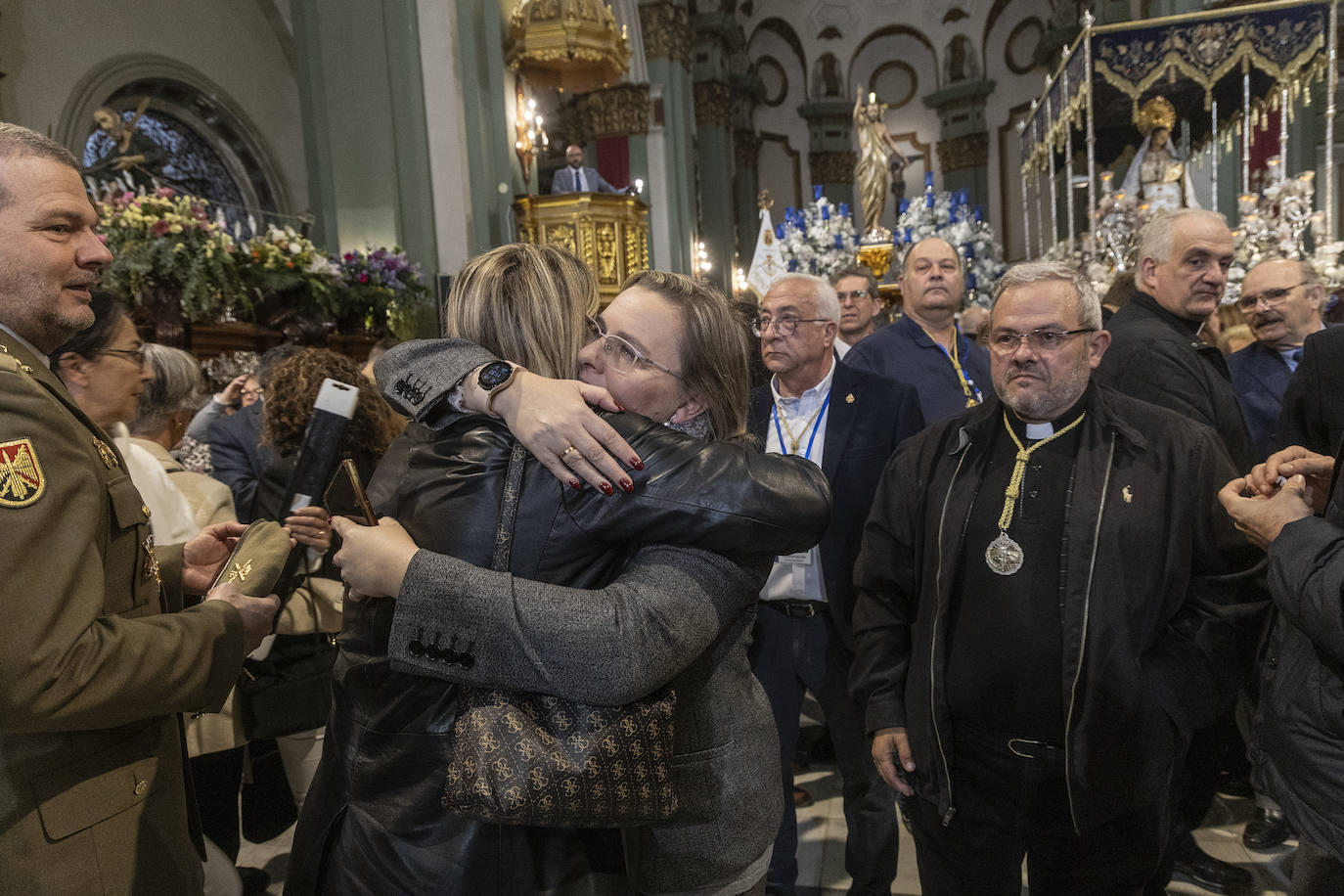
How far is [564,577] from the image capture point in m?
1.18

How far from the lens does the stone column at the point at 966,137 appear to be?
1989cm

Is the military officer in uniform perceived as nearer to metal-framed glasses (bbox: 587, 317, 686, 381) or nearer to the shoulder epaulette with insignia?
the shoulder epaulette with insignia

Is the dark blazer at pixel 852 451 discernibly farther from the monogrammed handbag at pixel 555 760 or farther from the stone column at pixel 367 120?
the stone column at pixel 367 120

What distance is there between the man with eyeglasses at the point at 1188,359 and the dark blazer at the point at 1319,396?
20 centimetres

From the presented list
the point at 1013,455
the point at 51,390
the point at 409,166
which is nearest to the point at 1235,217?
the point at 409,166

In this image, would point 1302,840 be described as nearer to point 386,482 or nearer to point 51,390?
point 386,482

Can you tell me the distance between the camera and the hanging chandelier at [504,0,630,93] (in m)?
8.22

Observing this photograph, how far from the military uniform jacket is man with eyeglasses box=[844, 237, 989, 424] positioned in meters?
2.95

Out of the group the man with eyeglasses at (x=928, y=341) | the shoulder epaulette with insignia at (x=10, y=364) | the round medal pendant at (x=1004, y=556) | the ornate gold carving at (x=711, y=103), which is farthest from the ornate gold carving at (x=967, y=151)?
the shoulder epaulette with insignia at (x=10, y=364)

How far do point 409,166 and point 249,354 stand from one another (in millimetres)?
2697

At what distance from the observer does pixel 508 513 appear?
1.17 metres

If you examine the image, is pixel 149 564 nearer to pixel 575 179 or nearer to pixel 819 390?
pixel 819 390

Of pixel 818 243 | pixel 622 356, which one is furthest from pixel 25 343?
pixel 818 243

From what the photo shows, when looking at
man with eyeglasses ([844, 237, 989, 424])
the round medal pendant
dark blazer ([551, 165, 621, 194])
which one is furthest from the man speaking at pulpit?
the round medal pendant
